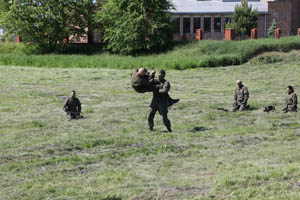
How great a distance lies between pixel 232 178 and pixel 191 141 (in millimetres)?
3518

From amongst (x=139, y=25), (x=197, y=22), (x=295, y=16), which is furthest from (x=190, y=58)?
(x=295, y=16)

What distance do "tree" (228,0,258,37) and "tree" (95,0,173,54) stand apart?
6775 mm

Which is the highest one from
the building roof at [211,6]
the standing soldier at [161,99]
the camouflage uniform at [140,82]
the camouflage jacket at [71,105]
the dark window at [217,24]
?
the building roof at [211,6]

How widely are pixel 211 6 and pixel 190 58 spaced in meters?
21.1

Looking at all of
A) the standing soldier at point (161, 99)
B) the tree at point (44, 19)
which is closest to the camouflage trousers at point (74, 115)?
the standing soldier at point (161, 99)

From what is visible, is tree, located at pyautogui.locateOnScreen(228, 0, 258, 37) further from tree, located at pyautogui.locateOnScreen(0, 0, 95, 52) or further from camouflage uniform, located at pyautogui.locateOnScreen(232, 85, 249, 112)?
camouflage uniform, located at pyautogui.locateOnScreen(232, 85, 249, 112)

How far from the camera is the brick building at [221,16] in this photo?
56.5 metres

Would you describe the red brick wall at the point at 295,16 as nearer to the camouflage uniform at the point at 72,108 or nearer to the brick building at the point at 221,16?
the brick building at the point at 221,16

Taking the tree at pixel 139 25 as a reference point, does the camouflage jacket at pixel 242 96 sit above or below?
below

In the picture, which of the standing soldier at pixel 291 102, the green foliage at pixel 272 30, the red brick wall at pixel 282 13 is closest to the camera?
the standing soldier at pixel 291 102

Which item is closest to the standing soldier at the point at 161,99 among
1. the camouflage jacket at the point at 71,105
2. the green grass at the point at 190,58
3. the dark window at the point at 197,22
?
the camouflage jacket at the point at 71,105

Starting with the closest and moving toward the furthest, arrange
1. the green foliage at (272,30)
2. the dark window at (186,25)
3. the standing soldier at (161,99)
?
the standing soldier at (161,99) → the green foliage at (272,30) → the dark window at (186,25)

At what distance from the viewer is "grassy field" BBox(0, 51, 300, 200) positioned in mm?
8039

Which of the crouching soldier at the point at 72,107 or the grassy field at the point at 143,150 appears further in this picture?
the crouching soldier at the point at 72,107
